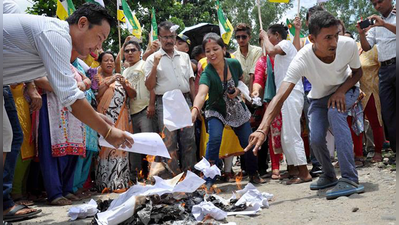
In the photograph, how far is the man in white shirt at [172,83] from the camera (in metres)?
5.56

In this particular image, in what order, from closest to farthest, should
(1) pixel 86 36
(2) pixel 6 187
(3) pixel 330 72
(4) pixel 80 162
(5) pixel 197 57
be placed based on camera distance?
(1) pixel 86 36 < (2) pixel 6 187 < (3) pixel 330 72 < (4) pixel 80 162 < (5) pixel 197 57

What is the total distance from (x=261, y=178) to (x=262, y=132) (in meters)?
1.89

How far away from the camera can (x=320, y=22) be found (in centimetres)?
402

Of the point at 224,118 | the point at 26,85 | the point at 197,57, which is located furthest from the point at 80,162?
the point at 197,57

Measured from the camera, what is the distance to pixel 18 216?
3803mm

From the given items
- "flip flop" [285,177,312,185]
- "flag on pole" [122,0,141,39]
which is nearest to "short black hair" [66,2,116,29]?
"flip flop" [285,177,312,185]

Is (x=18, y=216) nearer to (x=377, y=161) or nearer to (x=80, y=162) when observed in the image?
(x=80, y=162)

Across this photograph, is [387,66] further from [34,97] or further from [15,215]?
[15,215]

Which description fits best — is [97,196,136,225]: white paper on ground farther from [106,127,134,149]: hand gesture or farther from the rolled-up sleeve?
the rolled-up sleeve

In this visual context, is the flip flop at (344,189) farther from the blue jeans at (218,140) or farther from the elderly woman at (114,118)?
the elderly woman at (114,118)

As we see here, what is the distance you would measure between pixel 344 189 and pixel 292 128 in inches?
58.6

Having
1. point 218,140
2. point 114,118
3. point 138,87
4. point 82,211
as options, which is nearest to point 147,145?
point 82,211

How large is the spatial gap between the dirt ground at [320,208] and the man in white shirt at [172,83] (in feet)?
3.34

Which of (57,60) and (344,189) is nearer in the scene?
(57,60)
